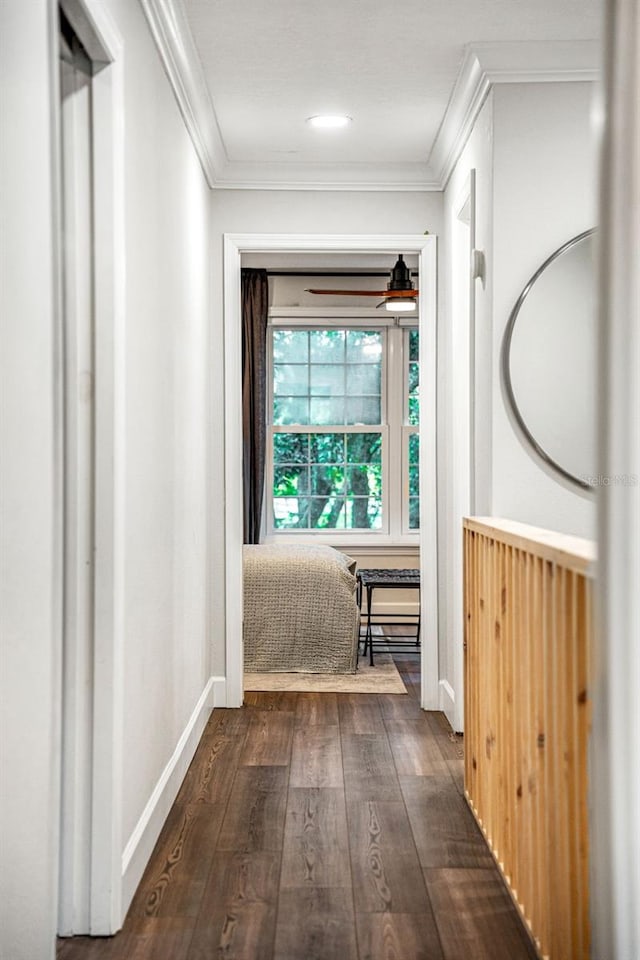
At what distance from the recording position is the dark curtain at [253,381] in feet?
22.6

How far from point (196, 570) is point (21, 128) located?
2.59 m

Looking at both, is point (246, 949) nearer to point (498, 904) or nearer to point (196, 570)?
point (498, 904)

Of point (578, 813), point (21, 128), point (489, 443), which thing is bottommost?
point (578, 813)

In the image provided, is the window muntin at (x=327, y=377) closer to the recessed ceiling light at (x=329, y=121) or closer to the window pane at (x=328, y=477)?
the window pane at (x=328, y=477)

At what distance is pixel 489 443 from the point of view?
3.30 meters

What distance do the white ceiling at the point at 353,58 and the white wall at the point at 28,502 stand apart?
4.14 ft

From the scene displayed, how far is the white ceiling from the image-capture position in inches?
115

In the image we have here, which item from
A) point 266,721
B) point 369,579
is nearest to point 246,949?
point 266,721

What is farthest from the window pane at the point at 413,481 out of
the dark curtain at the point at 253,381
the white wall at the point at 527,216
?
the white wall at the point at 527,216

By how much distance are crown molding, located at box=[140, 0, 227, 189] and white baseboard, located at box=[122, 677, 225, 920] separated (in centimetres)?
232

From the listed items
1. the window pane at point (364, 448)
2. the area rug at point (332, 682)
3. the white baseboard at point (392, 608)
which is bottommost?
the area rug at point (332, 682)

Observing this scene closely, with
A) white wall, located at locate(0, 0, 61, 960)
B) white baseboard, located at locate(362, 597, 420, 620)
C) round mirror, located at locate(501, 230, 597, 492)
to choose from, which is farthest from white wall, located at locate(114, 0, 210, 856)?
white baseboard, located at locate(362, 597, 420, 620)

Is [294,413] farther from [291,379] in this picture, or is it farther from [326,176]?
[326,176]

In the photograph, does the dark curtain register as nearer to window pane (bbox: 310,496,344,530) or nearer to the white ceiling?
window pane (bbox: 310,496,344,530)
